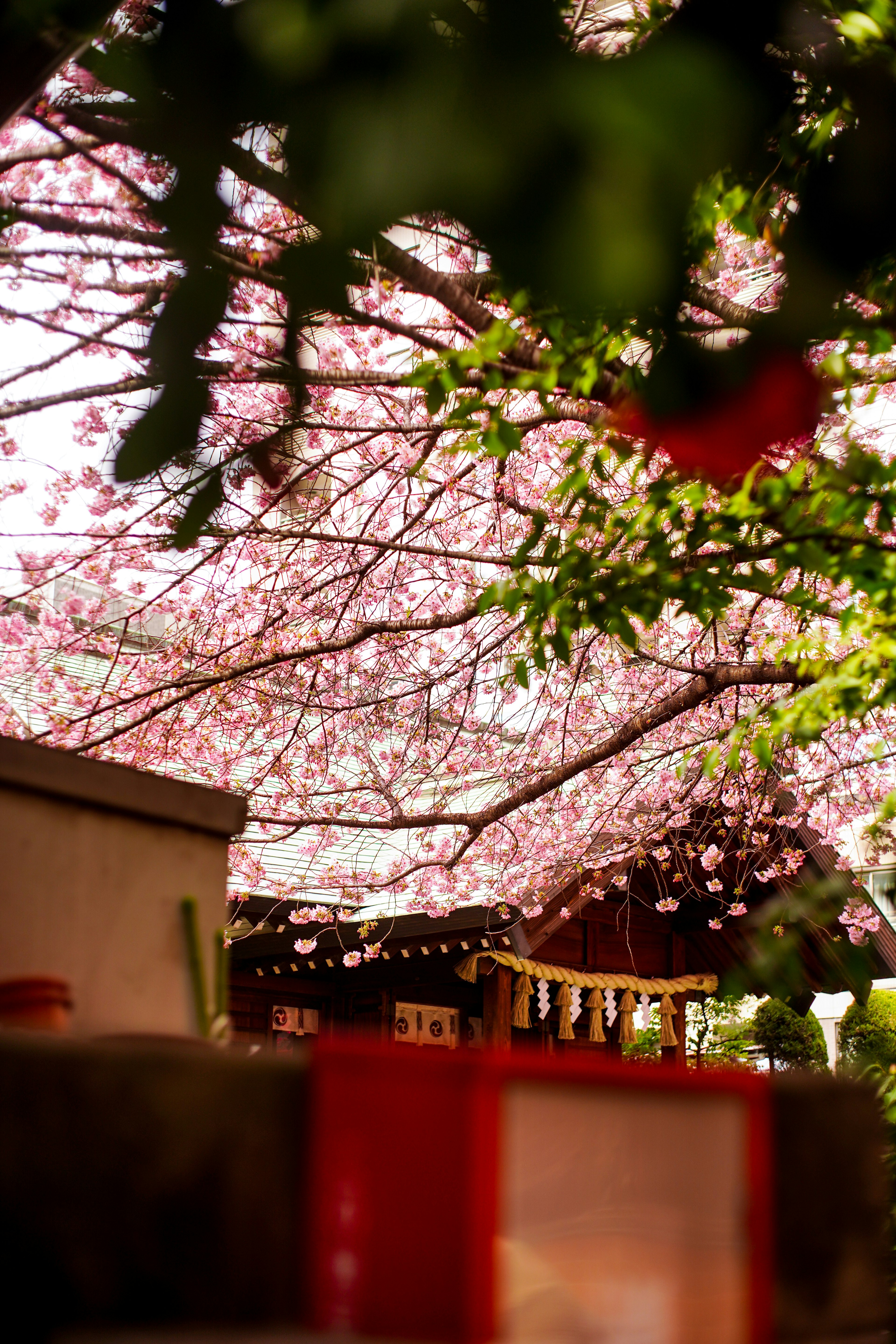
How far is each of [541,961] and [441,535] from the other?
4764mm

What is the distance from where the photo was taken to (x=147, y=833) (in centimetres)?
157

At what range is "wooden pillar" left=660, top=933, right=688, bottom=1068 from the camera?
1221 centimetres

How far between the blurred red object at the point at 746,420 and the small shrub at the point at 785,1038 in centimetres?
A: 1330

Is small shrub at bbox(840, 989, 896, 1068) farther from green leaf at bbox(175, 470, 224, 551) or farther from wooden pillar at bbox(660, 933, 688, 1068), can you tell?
Answer: green leaf at bbox(175, 470, 224, 551)

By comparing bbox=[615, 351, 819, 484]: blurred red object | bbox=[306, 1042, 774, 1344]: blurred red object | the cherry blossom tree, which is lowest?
bbox=[306, 1042, 774, 1344]: blurred red object

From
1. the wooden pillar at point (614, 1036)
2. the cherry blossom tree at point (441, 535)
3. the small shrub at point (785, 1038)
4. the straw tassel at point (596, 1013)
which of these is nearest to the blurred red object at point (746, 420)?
the cherry blossom tree at point (441, 535)

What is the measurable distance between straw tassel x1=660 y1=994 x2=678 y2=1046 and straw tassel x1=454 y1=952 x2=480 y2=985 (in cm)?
322

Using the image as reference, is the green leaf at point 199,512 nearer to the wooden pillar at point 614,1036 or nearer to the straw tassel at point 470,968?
the straw tassel at point 470,968

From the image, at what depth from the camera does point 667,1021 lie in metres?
12.0

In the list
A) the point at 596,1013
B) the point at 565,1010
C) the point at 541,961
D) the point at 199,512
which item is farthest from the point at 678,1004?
the point at 199,512

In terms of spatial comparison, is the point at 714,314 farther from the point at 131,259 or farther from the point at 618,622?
the point at 131,259

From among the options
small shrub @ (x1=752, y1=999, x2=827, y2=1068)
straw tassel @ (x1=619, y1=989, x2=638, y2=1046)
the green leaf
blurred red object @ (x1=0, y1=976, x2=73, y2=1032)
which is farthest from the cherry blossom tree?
small shrub @ (x1=752, y1=999, x2=827, y2=1068)

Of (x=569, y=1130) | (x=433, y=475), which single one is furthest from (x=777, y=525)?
(x=433, y=475)

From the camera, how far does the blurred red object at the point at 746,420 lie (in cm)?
119
